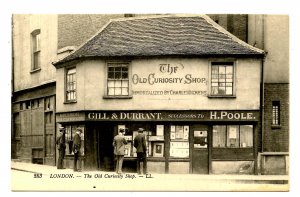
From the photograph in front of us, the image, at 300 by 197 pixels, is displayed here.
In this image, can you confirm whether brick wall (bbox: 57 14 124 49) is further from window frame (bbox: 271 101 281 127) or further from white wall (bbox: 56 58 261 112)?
window frame (bbox: 271 101 281 127)

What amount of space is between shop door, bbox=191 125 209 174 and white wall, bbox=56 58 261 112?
78 centimetres

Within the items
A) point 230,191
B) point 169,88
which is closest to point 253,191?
point 230,191

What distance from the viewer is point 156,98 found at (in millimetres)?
18812

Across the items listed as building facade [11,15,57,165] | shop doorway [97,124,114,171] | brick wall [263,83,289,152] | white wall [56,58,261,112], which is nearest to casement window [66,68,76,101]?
white wall [56,58,261,112]

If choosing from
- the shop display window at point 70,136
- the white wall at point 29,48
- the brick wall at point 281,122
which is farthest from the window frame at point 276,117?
the white wall at point 29,48

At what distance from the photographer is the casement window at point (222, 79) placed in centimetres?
1914

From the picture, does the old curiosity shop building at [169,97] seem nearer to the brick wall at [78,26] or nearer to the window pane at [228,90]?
the window pane at [228,90]

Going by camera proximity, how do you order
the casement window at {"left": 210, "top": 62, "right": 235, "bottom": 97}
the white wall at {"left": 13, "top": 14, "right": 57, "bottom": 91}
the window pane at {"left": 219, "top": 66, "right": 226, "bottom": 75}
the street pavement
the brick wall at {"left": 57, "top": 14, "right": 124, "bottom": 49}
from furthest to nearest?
the window pane at {"left": 219, "top": 66, "right": 226, "bottom": 75}
the casement window at {"left": 210, "top": 62, "right": 235, "bottom": 97}
the white wall at {"left": 13, "top": 14, "right": 57, "bottom": 91}
the brick wall at {"left": 57, "top": 14, "right": 124, "bottom": 49}
the street pavement

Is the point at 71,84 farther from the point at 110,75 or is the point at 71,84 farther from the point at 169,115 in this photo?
the point at 169,115

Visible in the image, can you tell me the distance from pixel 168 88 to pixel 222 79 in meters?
1.58

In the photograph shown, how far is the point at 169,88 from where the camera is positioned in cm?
1872

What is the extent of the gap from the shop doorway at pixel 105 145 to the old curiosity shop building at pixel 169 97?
3 centimetres

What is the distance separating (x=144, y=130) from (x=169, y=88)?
1550mm

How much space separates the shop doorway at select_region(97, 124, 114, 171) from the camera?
1912 centimetres
